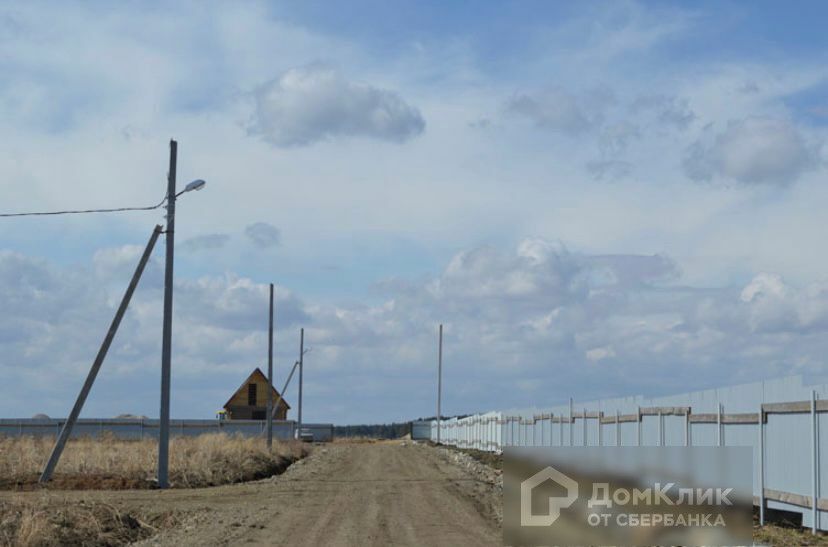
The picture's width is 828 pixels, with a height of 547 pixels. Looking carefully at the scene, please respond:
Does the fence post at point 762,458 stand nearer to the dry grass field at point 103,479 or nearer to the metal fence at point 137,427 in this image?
the dry grass field at point 103,479

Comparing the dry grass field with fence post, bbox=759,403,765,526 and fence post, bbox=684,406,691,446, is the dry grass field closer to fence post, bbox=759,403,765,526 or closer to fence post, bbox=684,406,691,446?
fence post, bbox=684,406,691,446

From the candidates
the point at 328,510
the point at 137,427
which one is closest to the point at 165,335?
the point at 328,510

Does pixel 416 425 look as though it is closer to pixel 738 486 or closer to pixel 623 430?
pixel 623 430

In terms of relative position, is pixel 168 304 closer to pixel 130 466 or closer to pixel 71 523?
pixel 130 466

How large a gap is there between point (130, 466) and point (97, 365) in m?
4.01

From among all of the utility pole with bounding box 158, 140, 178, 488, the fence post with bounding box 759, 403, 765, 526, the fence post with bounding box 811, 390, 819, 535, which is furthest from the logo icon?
the utility pole with bounding box 158, 140, 178, 488

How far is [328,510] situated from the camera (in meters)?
19.3

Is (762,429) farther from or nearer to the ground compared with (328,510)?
farther from the ground

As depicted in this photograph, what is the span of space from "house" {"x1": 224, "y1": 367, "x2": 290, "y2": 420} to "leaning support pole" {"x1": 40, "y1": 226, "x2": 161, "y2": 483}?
59.6 m

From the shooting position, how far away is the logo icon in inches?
615

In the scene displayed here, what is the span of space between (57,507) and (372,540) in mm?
6461

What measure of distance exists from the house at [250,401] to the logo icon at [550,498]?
69.9 meters

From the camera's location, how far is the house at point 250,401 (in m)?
85.4

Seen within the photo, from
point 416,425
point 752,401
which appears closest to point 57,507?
point 752,401
